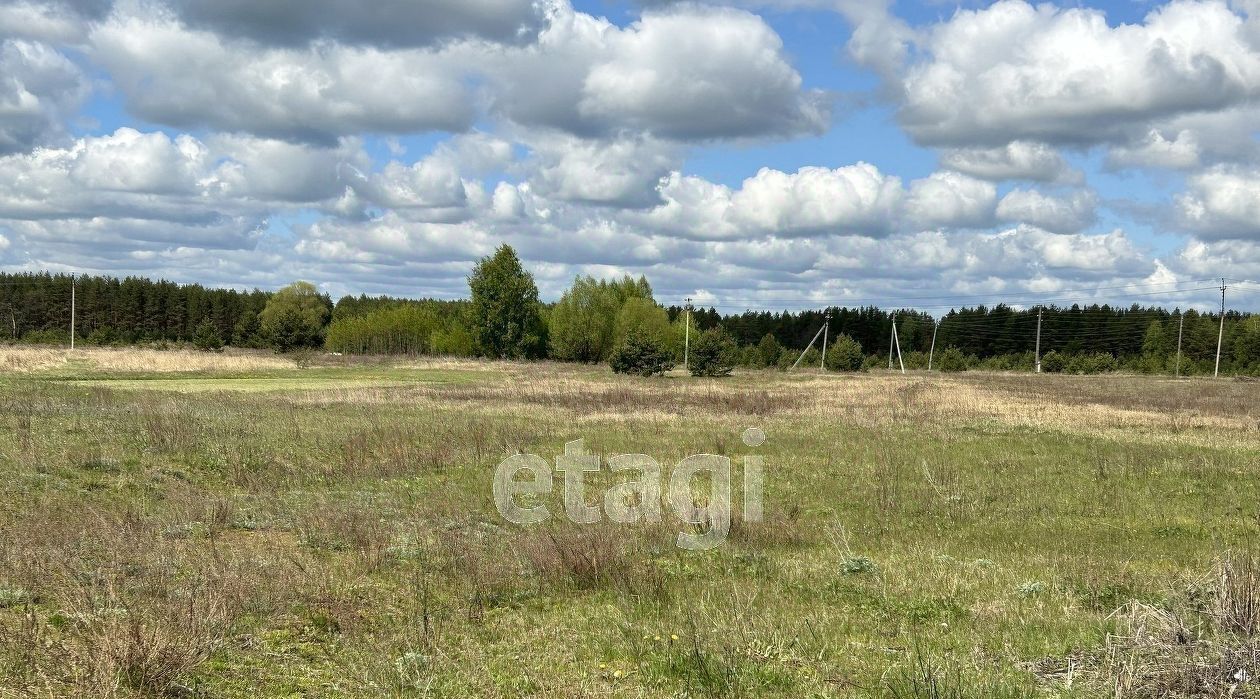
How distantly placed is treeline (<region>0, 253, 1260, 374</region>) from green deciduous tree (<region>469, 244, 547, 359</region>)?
0.13 metres

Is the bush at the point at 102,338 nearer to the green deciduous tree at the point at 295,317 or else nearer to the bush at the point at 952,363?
the green deciduous tree at the point at 295,317

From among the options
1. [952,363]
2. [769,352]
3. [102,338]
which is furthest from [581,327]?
[102,338]

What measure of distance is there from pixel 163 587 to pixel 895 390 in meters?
45.6

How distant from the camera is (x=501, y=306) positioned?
99.2 metres

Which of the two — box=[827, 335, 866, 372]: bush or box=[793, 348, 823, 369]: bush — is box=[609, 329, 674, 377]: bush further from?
box=[793, 348, 823, 369]: bush

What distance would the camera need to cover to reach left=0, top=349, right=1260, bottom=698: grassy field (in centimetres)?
684

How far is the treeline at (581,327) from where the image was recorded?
99500mm

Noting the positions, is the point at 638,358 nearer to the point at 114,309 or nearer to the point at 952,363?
the point at 952,363

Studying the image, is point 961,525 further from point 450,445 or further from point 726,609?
point 450,445

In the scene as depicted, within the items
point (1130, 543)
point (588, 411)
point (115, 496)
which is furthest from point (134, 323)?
point (1130, 543)

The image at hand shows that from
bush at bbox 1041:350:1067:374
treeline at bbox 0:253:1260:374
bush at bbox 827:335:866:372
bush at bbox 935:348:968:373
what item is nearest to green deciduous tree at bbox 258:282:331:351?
treeline at bbox 0:253:1260:374

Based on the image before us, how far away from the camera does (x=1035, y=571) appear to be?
11023mm

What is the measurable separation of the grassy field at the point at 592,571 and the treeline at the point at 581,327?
49421 mm

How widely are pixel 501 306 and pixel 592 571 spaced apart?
90.5m
